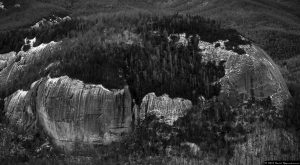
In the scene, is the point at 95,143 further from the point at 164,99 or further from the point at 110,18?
the point at 110,18

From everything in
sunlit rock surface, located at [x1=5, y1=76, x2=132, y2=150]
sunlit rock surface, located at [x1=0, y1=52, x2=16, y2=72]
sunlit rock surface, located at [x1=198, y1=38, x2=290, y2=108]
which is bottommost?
sunlit rock surface, located at [x1=5, y1=76, x2=132, y2=150]

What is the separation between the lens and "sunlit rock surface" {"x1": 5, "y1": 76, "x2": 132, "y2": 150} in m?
80.7

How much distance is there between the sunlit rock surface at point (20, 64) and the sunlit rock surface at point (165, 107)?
2946 centimetres

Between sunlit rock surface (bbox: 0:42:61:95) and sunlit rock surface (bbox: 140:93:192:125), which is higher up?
sunlit rock surface (bbox: 0:42:61:95)

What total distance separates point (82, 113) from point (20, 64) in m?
34.5

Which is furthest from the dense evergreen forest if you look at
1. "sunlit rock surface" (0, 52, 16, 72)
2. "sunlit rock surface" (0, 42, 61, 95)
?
"sunlit rock surface" (0, 52, 16, 72)

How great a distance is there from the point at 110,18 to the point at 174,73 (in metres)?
28.9

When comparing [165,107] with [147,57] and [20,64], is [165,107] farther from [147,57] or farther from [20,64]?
[20,64]

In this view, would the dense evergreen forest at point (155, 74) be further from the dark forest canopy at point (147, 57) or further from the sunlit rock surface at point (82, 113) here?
Answer: the sunlit rock surface at point (82, 113)

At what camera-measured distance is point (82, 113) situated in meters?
81.1

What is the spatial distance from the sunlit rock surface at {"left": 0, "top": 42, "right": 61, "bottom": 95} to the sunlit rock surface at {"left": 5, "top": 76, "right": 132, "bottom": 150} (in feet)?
50.7

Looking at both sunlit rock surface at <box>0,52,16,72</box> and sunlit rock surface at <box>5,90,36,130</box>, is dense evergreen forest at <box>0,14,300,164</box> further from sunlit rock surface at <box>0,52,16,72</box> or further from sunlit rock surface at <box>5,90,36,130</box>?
sunlit rock surface at <box>0,52,16,72</box>

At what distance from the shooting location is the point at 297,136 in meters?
77.1

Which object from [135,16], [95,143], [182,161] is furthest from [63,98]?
[135,16]
